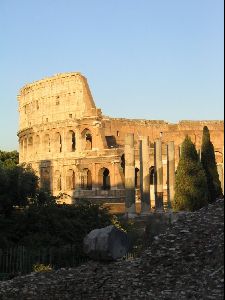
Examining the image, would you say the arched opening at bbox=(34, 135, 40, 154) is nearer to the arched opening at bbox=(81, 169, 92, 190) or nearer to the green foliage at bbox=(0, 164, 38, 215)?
the arched opening at bbox=(81, 169, 92, 190)

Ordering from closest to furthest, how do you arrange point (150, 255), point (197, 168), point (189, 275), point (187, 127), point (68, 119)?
1. point (189, 275)
2. point (150, 255)
3. point (197, 168)
4. point (68, 119)
5. point (187, 127)

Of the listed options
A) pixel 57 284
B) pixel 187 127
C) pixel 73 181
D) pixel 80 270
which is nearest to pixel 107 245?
pixel 80 270

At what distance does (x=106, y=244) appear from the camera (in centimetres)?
1342

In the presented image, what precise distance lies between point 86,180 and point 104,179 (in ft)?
4.96

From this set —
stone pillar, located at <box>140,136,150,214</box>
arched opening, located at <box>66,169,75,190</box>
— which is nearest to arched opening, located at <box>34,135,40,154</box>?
arched opening, located at <box>66,169,75,190</box>

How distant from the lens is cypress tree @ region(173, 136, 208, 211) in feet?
79.3

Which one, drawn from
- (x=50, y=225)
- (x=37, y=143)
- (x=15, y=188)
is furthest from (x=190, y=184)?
(x=37, y=143)

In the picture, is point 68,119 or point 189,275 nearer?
point 189,275

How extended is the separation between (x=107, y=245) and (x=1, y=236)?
14.5ft

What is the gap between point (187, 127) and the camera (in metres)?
46.6

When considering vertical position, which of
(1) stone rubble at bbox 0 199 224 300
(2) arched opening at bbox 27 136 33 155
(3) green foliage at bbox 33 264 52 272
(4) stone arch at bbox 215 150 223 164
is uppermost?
(2) arched opening at bbox 27 136 33 155

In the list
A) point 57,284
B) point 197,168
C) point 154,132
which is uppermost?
point 154,132

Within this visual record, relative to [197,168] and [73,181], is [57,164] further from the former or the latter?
[197,168]

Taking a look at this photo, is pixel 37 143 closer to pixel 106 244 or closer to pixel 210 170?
pixel 210 170
